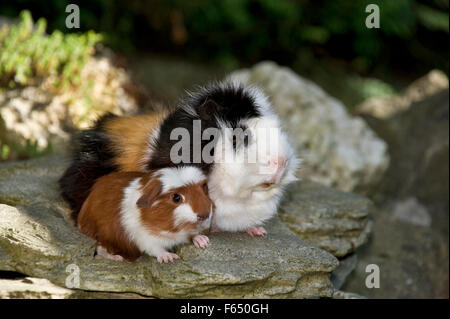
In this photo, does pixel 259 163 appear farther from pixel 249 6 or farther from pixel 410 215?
pixel 249 6

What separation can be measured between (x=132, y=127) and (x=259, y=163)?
1.37 meters

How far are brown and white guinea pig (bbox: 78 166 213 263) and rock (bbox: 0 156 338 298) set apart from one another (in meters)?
0.13

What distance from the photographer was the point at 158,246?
4613 millimetres

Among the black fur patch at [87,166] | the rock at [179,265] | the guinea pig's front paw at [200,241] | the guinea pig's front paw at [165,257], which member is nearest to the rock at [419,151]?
the rock at [179,265]

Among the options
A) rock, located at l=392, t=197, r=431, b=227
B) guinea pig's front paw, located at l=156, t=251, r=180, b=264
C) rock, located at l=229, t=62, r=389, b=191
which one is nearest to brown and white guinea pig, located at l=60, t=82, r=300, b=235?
guinea pig's front paw, located at l=156, t=251, r=180, b=264

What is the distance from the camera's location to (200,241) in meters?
4.73

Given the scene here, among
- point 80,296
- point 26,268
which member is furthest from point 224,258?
point 26,268

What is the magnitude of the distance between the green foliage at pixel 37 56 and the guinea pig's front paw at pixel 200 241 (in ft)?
15.8

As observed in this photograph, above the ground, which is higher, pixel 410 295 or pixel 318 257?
pixel 318 257

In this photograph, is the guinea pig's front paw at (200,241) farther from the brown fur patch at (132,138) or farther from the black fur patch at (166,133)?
the brown fur patch at (132,138)

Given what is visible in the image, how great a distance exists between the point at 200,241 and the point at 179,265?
273 millimetres

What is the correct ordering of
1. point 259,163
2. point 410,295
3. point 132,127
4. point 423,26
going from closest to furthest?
point 259,163, point 132,127, point 410,295, point 423,26

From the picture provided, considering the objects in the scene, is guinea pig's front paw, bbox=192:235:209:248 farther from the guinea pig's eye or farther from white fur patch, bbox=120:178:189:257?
the guinea pig's eye

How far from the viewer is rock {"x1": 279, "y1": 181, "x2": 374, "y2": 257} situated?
19.6 ft
